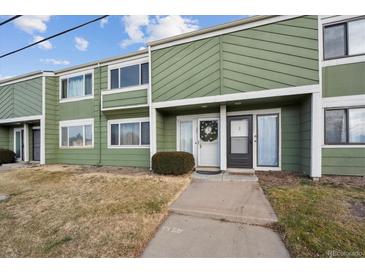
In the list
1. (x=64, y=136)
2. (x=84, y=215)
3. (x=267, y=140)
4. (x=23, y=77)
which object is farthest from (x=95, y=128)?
(x=267, y=140)

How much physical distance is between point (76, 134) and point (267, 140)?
941 centimetres

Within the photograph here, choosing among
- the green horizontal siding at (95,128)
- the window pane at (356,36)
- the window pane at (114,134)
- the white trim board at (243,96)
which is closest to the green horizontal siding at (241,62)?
the white trim board at (243,96)

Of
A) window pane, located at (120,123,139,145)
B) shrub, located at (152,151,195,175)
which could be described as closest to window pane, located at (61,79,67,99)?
window pane, located at (120,123,139,145)

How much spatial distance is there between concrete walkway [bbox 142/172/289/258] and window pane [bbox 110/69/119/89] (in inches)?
256

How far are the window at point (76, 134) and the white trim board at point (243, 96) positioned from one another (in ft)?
14.5

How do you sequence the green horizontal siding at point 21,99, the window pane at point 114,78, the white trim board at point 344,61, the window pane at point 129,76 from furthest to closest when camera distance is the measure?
1. the green horizontal siding at point 21,99
2. the window pane at point 114,78
3. the window pane at point 129,76
4. the white trim board at point 344,61

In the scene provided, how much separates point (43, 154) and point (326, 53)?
13.0 m

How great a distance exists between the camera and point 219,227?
326 centimetres

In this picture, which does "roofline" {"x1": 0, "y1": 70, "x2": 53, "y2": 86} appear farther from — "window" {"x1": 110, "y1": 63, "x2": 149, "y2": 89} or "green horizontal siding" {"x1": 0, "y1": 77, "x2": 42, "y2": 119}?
"window" {"x1": 110, "y1": 63, "x2": 149, "y2": 89}

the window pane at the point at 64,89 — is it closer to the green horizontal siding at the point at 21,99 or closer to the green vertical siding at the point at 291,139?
the green horizontal siding at the point at 21,99

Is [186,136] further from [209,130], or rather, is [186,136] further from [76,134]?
[76,134]

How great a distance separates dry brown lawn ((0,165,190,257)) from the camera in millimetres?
2688

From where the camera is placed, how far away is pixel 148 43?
7547 mm

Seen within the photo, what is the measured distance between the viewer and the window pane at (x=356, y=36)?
218 inches
